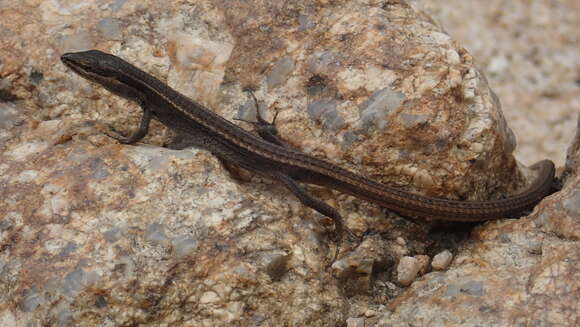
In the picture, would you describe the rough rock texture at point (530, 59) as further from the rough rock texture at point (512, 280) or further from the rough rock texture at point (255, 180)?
the rough rock texture at point (512, 280)

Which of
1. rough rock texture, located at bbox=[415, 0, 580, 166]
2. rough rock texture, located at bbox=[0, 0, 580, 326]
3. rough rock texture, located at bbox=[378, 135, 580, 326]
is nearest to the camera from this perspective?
rough rock texture, located at bbox=[378, 135, 580, 326]

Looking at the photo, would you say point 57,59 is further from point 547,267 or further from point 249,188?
point 547,267

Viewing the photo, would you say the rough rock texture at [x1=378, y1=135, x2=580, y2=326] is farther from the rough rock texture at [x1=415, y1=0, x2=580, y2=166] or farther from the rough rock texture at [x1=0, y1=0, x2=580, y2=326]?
the rough rock texture at [x1=415, y1=0, x2=580, y2=166]

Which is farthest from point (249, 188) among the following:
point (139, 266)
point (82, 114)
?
point (82, 114)

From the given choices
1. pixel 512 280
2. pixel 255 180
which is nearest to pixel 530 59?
pixel 255 180

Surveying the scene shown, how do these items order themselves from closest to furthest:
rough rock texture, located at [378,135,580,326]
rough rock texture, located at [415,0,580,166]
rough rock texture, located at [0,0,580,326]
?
rough rock texture, located at [378,135,580,326] < rough rock texture, located at [0,0,580,326] < rough rock texture, located at [415,0,580,166]

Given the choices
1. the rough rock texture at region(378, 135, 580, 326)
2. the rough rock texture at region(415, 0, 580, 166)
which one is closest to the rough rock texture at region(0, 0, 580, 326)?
the rough rock texture at region(378, 135, 580, 326)

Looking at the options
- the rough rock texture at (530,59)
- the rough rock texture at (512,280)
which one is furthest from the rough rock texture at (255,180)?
the rough rock texture at (530,59)

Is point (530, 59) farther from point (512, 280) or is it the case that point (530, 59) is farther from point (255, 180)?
point (512, 280)

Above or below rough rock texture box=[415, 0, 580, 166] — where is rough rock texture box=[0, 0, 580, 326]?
above
